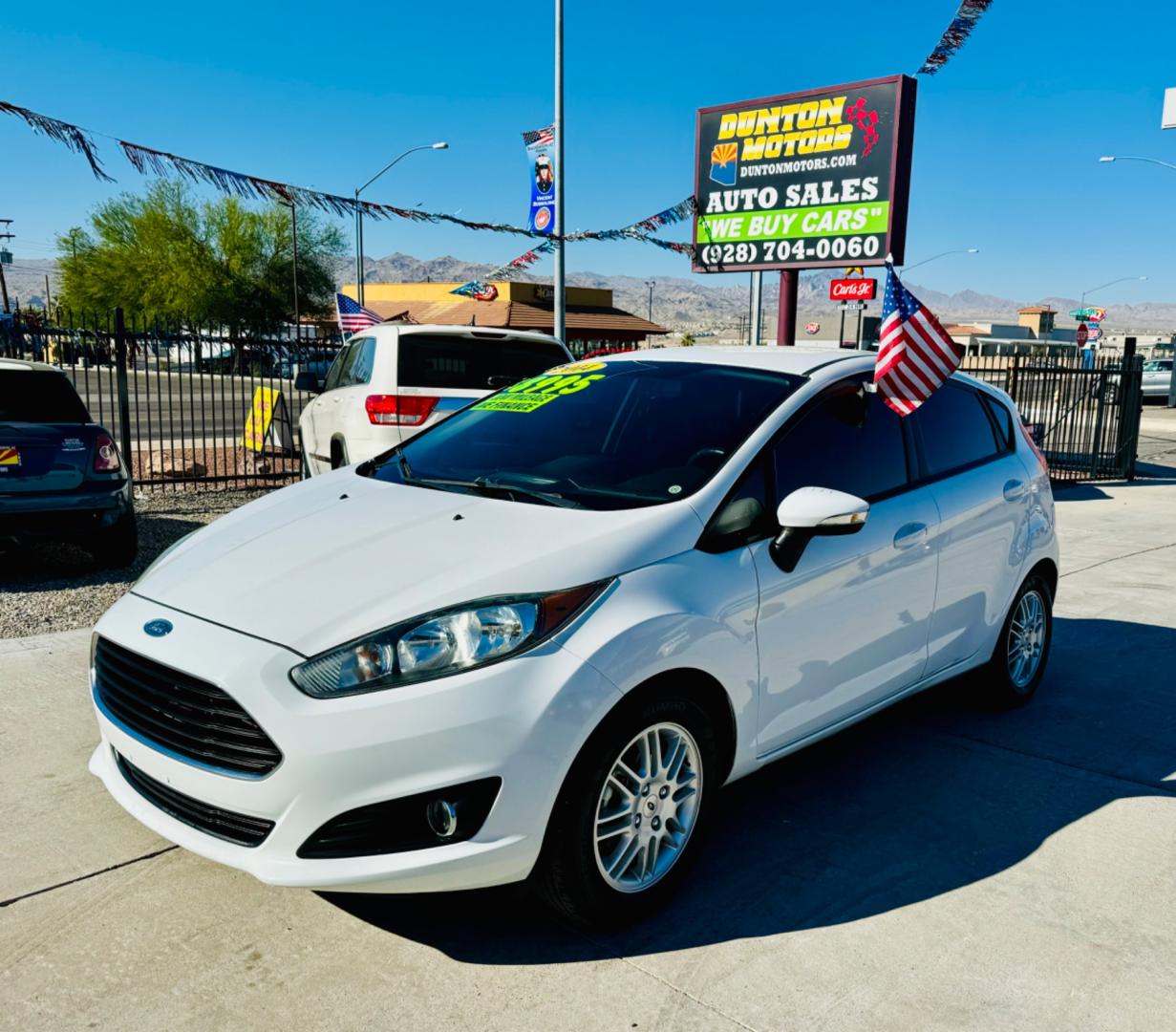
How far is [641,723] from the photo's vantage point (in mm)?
2881

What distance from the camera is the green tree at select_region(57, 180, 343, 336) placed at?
2138 inches

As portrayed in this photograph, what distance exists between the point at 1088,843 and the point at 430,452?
2.79 metres

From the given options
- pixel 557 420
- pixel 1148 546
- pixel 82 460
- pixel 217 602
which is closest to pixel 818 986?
pixel 217 602

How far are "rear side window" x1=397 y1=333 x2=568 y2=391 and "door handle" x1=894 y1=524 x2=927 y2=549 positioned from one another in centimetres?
488

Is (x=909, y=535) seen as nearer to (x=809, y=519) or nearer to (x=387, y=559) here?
(x=809, y=519)

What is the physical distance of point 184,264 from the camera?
54.5 m

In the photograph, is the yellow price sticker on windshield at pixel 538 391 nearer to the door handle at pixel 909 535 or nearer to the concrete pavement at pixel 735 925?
the door handle at pixel 909 535

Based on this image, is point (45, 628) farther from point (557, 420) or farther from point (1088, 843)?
point (1088, 843)

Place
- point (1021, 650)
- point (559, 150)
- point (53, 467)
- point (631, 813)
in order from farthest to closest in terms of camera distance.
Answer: point (559, 150), point (53, 467), point (1021, 650), point (631, 813)

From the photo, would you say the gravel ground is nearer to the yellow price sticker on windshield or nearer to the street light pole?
the yellow price sticker on windshield

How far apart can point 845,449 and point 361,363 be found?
19.8 ft

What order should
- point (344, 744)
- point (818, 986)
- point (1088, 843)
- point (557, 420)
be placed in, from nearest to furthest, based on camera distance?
point (344, 744), point (818, 986), point (1088, 843), point (557, 420)

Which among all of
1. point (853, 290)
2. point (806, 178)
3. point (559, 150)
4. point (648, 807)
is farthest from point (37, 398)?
point (853, 290)

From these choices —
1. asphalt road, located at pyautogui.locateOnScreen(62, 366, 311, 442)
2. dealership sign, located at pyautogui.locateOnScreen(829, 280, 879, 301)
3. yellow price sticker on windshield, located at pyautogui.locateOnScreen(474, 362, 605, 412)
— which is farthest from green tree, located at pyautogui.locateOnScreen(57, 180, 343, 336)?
yellow price sticker on windshield, located at pyautogui.locateOnScreen(474, 362, 605, 412)
